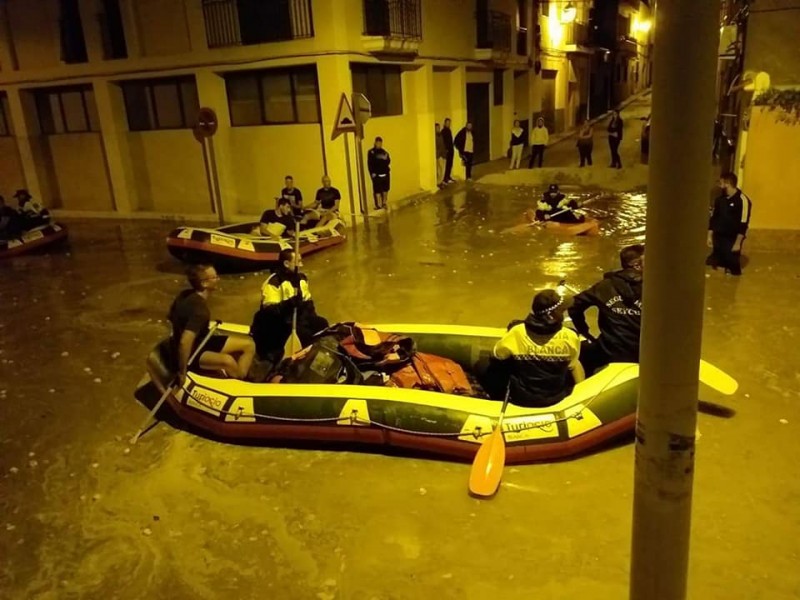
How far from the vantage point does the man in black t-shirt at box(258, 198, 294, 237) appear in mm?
12117

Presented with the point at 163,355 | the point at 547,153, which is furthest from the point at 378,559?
the point at 547,153

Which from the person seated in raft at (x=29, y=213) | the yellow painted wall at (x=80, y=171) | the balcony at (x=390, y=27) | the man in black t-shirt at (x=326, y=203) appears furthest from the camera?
the yellow painted wall at (x=80, y=171)

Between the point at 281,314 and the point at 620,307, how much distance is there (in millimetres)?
3218

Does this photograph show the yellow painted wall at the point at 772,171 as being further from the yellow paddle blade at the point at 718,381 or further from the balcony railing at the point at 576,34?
the balcony railing at the point at 576,34

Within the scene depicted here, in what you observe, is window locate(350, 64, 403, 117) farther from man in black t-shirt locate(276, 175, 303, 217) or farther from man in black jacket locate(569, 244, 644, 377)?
man in black jacket locate(569, 244, 644, 377)

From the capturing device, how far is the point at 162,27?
16.3 metres

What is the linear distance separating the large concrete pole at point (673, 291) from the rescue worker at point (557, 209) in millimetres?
11030

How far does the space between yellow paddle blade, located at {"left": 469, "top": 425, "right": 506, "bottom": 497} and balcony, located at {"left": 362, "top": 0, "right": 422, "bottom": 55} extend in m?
12.0

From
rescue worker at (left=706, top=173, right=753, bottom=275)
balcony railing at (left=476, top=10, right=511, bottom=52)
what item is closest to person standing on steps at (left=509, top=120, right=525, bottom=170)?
balcony railing at (left=476, top=10, right=511, bottom=52)

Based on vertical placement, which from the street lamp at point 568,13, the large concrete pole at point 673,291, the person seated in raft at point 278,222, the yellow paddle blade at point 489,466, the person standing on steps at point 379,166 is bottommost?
the yellow paddle blade at point 489,466

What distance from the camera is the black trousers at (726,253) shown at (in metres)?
9.49

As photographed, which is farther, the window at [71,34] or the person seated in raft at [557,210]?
the window at [71,34]

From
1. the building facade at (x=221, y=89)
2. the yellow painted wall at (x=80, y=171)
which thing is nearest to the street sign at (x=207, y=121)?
the building facade at (x=221, y=89)

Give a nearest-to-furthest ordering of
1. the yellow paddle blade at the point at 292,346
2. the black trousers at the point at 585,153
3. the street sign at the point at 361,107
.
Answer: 1. the yellow paddle blade at the point at 292,346
2. the street sign at the point at 361,107
3. the black trousers at the point at 585,153
